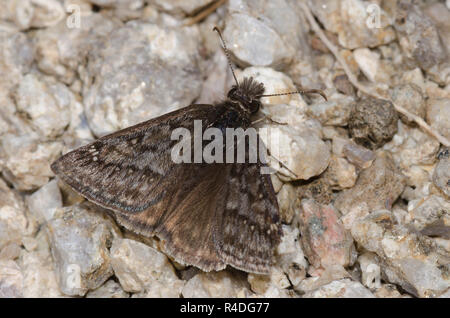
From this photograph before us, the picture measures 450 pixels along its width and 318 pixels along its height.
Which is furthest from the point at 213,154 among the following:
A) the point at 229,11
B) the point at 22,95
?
the point at 22,95

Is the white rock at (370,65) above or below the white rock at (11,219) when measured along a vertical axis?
above

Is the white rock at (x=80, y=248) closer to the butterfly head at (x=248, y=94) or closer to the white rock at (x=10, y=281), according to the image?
the white rock at (x=10, y=281)

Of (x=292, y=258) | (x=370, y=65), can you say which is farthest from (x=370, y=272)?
(x=370, y=65)

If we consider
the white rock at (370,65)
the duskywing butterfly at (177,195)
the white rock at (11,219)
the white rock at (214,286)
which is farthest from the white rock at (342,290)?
the white rock at (11,219)

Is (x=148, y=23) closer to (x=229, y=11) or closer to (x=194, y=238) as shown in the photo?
(x=229, y=11)

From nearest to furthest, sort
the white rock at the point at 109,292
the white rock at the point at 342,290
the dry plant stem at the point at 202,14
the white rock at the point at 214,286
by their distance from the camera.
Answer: the white rock at the point at 342,290 < the white rock at the point at 214,286 < the white rock at the point at 109,292 < the dry plant stem at the point at 202,14

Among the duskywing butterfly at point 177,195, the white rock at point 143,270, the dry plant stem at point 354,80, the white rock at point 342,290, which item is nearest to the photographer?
Result: the white rock at point 342,290

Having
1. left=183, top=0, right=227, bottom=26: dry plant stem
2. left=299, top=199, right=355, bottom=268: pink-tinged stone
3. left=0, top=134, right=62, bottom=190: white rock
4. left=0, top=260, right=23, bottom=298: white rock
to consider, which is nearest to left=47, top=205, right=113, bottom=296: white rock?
left=0, top=260, right=23, bottom=298: white rock
